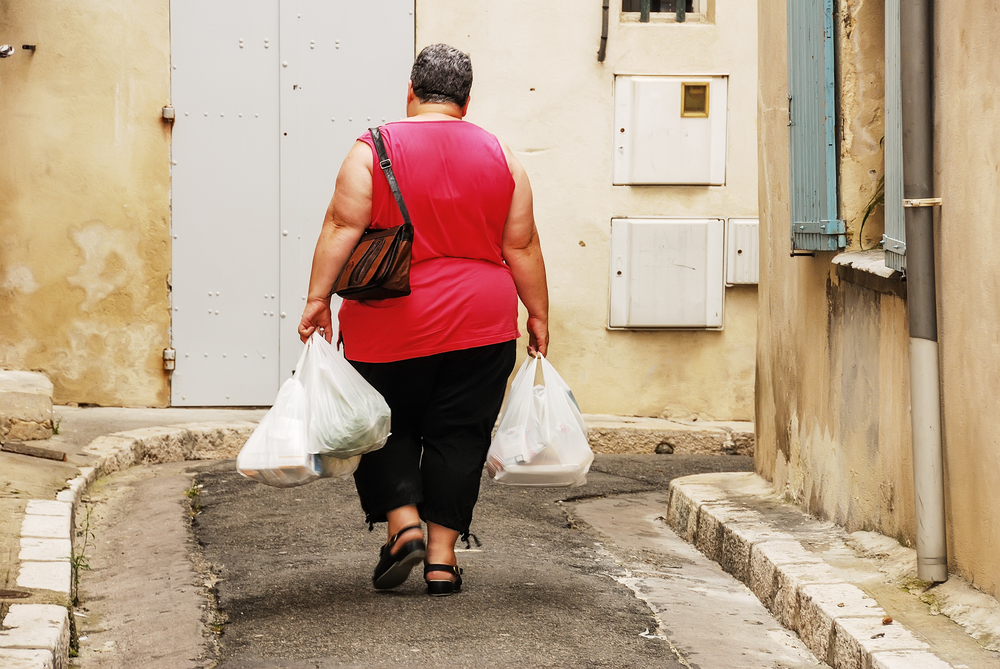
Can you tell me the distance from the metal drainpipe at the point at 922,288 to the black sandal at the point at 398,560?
4.60ft

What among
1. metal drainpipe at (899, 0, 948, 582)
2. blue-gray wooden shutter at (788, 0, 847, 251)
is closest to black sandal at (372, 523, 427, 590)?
metal drainpipe at (899, 0, 948, 582)

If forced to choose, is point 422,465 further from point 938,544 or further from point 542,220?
point 542,220

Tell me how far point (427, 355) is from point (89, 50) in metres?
5.03

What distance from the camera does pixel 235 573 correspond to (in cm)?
412

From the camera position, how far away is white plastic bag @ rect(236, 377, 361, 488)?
138 inches

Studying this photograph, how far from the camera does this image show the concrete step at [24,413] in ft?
20.4

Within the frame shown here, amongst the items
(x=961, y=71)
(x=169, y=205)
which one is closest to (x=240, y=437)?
(x=169, y=205)

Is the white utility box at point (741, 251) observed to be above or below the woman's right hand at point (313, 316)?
above

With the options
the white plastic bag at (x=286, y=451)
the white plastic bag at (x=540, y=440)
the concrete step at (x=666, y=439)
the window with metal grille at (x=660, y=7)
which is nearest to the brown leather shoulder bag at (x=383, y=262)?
the white plastic bag at (x=286, y=451)

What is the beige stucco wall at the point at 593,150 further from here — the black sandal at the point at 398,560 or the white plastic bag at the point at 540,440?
the black sandal at the point at 398,560

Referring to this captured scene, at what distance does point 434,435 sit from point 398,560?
38 centimetres

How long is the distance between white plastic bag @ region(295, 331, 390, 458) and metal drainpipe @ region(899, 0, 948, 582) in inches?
58.6

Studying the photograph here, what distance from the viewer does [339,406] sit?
3592 millimetres

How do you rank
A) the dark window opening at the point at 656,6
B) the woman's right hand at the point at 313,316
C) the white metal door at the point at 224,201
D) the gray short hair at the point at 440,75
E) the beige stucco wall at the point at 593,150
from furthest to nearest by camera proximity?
the dark window opening at the point at 656,6 < the beige stucco wall at the point at 593,150 < the white metal door at the point at 224,201 < the gray short hair at the point at 440,75 < the woman's right hand at the point at 313,316
